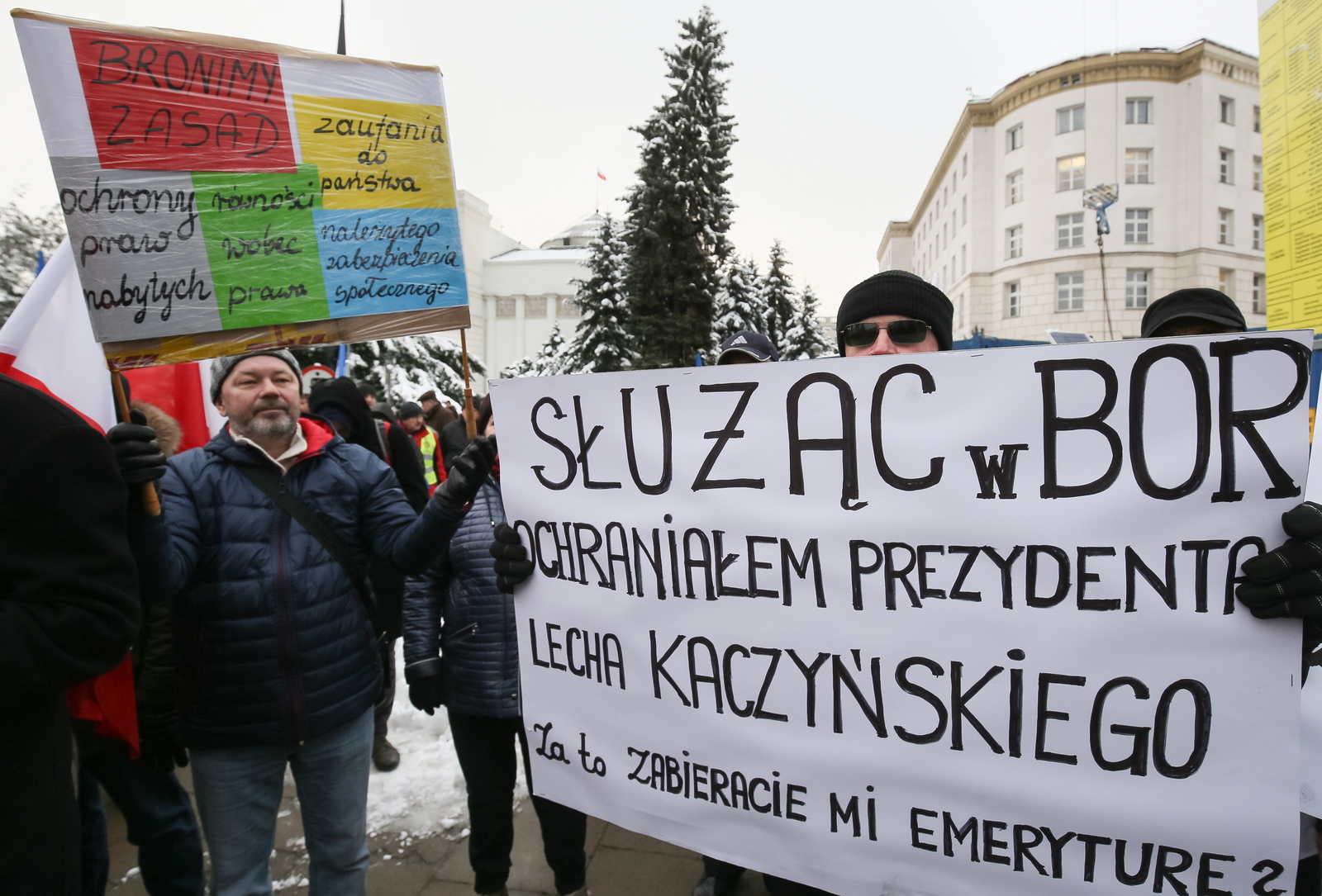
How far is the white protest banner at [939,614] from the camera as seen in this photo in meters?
1.27

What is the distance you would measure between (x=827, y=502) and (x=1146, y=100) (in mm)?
44776

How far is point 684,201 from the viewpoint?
22.7m

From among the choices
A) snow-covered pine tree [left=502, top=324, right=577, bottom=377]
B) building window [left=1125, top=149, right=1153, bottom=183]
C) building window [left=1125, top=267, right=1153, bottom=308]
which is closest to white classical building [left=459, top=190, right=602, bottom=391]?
snow-covered pine tree [left=502, top=324, right=577, bottom=377]

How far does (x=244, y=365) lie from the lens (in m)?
2.20

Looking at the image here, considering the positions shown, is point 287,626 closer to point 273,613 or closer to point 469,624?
point 273,613

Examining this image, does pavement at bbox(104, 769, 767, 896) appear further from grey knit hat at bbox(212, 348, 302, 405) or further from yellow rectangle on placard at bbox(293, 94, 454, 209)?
yellow rectangle on placard at bbox(293, 94, 454, 209)

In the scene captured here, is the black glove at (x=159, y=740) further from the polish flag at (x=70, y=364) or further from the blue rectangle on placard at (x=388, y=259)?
the blue rectangle on placard at (x=388, y=259)

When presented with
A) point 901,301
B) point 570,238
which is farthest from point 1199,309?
point 570,238

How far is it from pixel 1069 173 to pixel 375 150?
4263cm

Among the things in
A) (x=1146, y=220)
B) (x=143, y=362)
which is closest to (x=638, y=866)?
(x=143, y=362)

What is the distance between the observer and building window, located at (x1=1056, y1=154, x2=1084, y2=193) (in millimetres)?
35406

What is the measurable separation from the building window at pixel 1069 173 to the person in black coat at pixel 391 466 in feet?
136

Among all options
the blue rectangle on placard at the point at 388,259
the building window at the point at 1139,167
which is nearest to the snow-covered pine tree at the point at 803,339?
the building window at the point at 1139,167

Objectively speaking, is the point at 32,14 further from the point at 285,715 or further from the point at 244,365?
the point at 285,715
